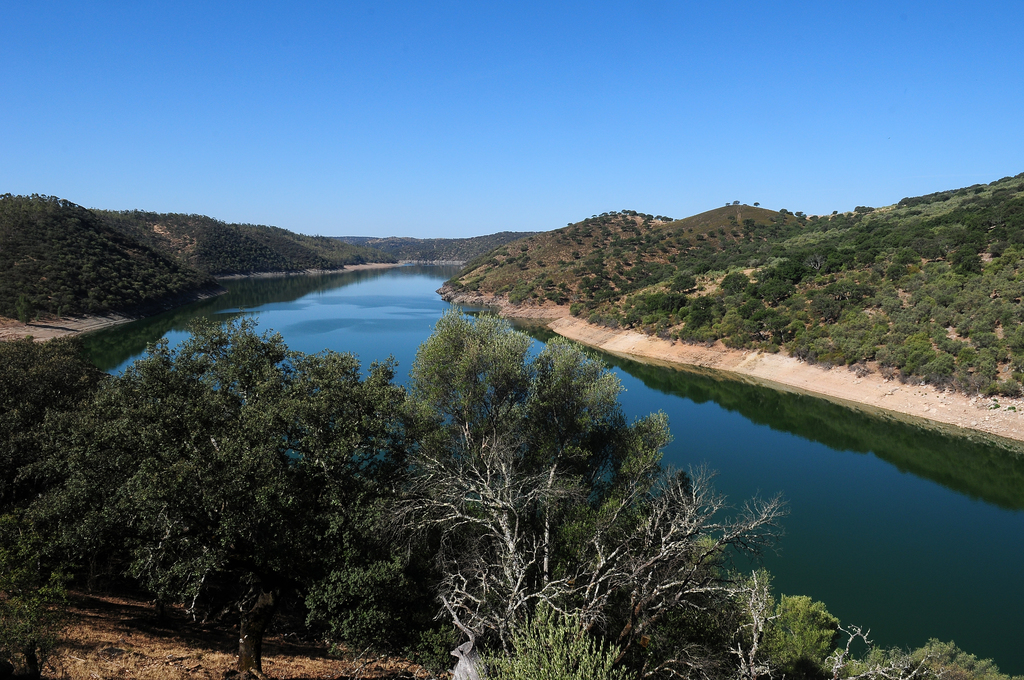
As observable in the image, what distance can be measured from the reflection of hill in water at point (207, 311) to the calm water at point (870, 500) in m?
1.27

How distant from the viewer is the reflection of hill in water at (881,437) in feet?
91.6

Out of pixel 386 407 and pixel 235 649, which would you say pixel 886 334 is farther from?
pixel 235 649

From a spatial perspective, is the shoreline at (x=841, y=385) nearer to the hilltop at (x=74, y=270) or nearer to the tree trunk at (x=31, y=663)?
the tree trunk at (x=31, y=663)

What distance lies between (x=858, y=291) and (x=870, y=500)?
110 ft

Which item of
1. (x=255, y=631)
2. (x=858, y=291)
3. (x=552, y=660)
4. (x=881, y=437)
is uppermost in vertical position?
(x=858, y=291)

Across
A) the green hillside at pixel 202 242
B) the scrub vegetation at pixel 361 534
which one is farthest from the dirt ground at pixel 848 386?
the green hillside at pixel 202 242

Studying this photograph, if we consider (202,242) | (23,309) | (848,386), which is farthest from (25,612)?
(202,242)

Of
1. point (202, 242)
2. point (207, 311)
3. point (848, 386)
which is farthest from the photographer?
point (202, 242)

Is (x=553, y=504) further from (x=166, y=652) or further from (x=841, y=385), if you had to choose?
(x=841, y=385)

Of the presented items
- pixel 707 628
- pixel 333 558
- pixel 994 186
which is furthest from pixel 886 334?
pixel 994 186

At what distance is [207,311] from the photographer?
3378 inches

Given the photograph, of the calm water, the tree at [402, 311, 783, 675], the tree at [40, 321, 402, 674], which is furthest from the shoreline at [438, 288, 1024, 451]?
the tree at [40, 321, 402, 674]

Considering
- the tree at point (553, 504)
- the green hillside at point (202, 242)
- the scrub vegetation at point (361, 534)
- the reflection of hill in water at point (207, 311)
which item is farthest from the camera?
the green hillside at point (202, 242)

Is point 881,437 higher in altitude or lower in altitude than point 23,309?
lower
